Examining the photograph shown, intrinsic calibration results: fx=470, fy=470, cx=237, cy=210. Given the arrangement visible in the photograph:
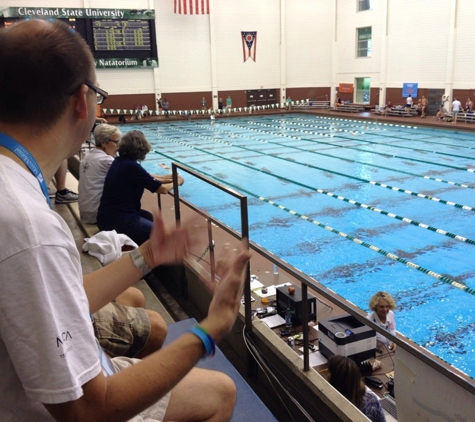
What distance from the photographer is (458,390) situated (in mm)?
1567

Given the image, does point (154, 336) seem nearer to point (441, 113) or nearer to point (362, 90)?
point (441, 113)

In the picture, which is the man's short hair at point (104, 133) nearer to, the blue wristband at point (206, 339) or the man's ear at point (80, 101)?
the man's ear at point (80, 101)

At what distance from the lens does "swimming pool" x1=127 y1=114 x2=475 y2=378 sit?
5309 millimetres

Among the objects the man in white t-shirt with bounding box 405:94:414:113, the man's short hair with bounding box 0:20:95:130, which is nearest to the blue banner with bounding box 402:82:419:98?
the man in white t-shirt with bounding box 405:94:414:113

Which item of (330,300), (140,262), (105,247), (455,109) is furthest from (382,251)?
(455,109)

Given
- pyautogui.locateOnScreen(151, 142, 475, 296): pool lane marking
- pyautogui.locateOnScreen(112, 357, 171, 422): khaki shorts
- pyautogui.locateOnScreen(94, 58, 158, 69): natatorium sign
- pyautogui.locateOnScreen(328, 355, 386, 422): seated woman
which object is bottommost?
pyautogui.locateOnScreen(151, 142, 475, 296): pool lane marking

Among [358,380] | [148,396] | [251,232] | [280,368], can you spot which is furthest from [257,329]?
[251,232]

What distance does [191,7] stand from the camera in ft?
73.1

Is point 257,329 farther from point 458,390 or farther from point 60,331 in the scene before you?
point 60,331

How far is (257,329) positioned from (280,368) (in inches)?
11.1

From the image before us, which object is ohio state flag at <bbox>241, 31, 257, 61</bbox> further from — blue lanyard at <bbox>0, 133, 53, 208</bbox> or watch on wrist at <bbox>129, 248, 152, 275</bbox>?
blue lanyard at <bbox>0, 133, 53, 208</bbox>

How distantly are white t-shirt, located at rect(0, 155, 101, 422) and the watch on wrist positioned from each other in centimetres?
61

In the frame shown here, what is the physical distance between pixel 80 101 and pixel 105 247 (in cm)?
255

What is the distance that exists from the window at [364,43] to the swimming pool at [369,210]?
339 inches
